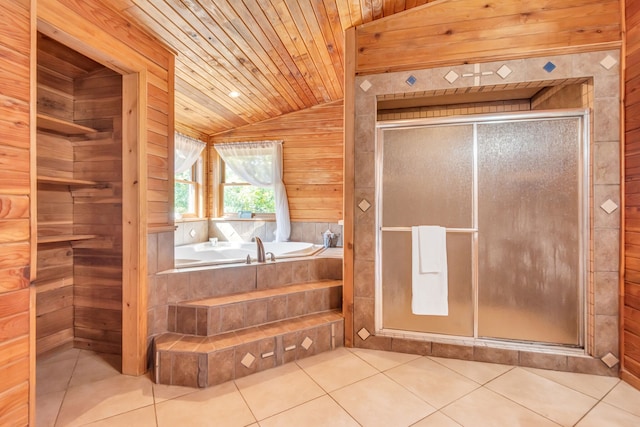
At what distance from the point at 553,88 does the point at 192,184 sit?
3.99 metres

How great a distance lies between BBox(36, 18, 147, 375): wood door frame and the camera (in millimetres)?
1795

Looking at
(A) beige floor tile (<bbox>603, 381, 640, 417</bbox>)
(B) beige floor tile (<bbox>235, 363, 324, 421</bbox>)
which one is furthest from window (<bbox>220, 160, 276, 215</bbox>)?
(A) beige floor tile (<bbox>603, 381, 640, 417</bbox>)

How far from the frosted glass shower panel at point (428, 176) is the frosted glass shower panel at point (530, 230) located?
0.36 ft

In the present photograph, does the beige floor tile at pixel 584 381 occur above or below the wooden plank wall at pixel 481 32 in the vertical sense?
below

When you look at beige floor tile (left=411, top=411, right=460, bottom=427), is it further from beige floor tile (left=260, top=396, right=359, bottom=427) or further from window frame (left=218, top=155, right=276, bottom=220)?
window frame (left=218, top=155, right=276, bottom=220)

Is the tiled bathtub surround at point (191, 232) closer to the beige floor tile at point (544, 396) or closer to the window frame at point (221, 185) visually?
the window frame at point (221, 185)

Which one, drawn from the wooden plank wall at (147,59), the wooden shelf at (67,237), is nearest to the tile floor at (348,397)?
the wooden shelf at (67,237)

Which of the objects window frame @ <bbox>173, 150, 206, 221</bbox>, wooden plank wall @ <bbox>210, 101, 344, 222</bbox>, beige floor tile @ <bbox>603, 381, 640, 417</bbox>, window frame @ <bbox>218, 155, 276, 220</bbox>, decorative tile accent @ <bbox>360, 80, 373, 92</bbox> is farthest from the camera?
window frame @ <bbox>218, 155, 276, 220</bbox>

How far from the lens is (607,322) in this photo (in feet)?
5.76

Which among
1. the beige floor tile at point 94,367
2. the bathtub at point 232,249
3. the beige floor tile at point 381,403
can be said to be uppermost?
the bathtub at point 232,249

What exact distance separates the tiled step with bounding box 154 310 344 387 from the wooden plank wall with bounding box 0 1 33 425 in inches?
24.6

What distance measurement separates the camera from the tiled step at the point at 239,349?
1.66 metres

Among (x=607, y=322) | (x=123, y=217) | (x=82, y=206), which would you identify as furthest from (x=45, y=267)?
(x=607, y=322)

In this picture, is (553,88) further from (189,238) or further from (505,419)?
(189,238)
